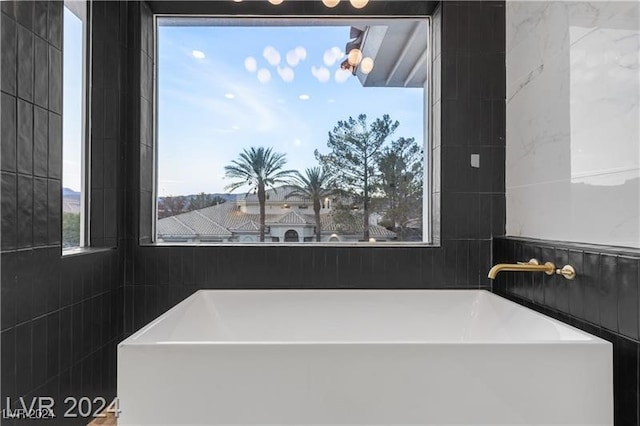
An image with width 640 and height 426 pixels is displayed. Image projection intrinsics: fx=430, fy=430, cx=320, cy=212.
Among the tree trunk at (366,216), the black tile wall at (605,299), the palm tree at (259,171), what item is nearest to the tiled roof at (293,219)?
the palm tree at (259,171)

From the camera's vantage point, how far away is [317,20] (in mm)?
2750

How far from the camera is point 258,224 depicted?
2.77 metres

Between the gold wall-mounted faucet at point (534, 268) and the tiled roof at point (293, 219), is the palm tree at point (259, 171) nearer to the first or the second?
the tiled roof at point (293, 219)

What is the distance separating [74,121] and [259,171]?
1074 millimetres

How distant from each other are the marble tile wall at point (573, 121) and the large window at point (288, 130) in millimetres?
595

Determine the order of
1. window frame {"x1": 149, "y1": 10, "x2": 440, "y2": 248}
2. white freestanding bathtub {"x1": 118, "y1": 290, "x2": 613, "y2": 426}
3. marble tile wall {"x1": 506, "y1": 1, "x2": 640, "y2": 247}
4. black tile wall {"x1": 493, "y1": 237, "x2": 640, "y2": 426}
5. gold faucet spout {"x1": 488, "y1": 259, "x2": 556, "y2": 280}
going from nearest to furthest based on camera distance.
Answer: white freestanding bathtub {"x1": 118, "y1": 290, "x2": 613, "y2": 426}, black tile wall {"x1": 493, "y1": 237, "x2": 640, "y2": 426}, marble tile wall {"x1": 506, "y1": 1, "x2": 640, "y2": 247}, gold faucet spout {"x1": 488, "y1": 259, "x2": 556, "y2": 280}, window frame {"x1": 149, "y1": 10, "x2": 440, "y2": 248}

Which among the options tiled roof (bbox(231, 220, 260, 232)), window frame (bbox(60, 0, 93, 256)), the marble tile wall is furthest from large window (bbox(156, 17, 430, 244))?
the marble tile wall

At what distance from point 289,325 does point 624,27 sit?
1983 millimetres

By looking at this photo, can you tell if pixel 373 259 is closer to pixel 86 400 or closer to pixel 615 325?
pixel 615 325

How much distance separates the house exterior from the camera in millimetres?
2762

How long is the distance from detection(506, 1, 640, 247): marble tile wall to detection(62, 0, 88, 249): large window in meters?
2.43

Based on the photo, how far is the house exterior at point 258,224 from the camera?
2762 millimetres

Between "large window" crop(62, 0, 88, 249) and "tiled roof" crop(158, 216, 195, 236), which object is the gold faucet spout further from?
"large window" crop(62, 0, 88, 249)

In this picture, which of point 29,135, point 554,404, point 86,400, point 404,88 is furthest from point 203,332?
point 404,88
